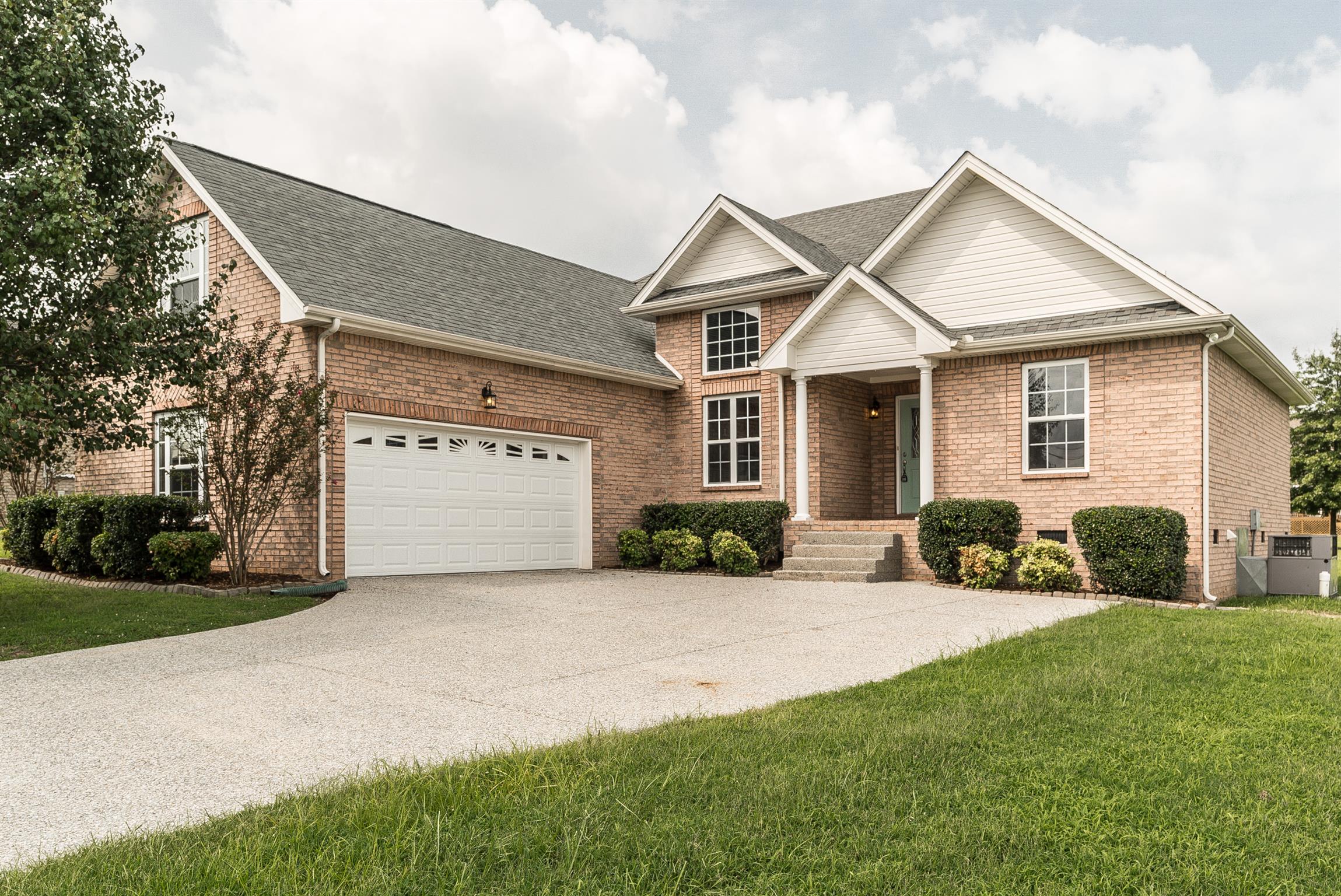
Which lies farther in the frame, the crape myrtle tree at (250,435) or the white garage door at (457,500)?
the white garage door at (457,500)

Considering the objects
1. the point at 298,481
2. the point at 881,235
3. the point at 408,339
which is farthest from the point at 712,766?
the point at 881,235

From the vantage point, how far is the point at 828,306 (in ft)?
53.4

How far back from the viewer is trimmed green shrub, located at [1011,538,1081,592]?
1325 centimetres

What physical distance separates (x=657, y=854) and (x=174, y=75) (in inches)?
465

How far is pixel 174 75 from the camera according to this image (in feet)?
38.7

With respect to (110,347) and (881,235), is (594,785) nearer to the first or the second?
(110,347)

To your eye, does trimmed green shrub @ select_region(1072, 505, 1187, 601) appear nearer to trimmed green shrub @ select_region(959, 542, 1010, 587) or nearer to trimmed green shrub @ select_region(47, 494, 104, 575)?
trimmed green shrub @ select_region(959, 542, 1010, 587)

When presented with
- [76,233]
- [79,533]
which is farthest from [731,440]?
[76,233]

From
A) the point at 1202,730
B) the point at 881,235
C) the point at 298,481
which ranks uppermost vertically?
the point at 881,235

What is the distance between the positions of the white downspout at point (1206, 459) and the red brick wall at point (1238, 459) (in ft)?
0.64

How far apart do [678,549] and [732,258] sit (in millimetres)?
5835

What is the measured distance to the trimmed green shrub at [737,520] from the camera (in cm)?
1659

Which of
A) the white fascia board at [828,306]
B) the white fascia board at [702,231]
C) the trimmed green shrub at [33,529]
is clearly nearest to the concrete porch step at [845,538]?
the white fascia board at [828,306]

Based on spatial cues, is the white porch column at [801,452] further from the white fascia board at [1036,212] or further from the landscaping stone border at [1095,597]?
the landscaping stone border at [1095,597]
